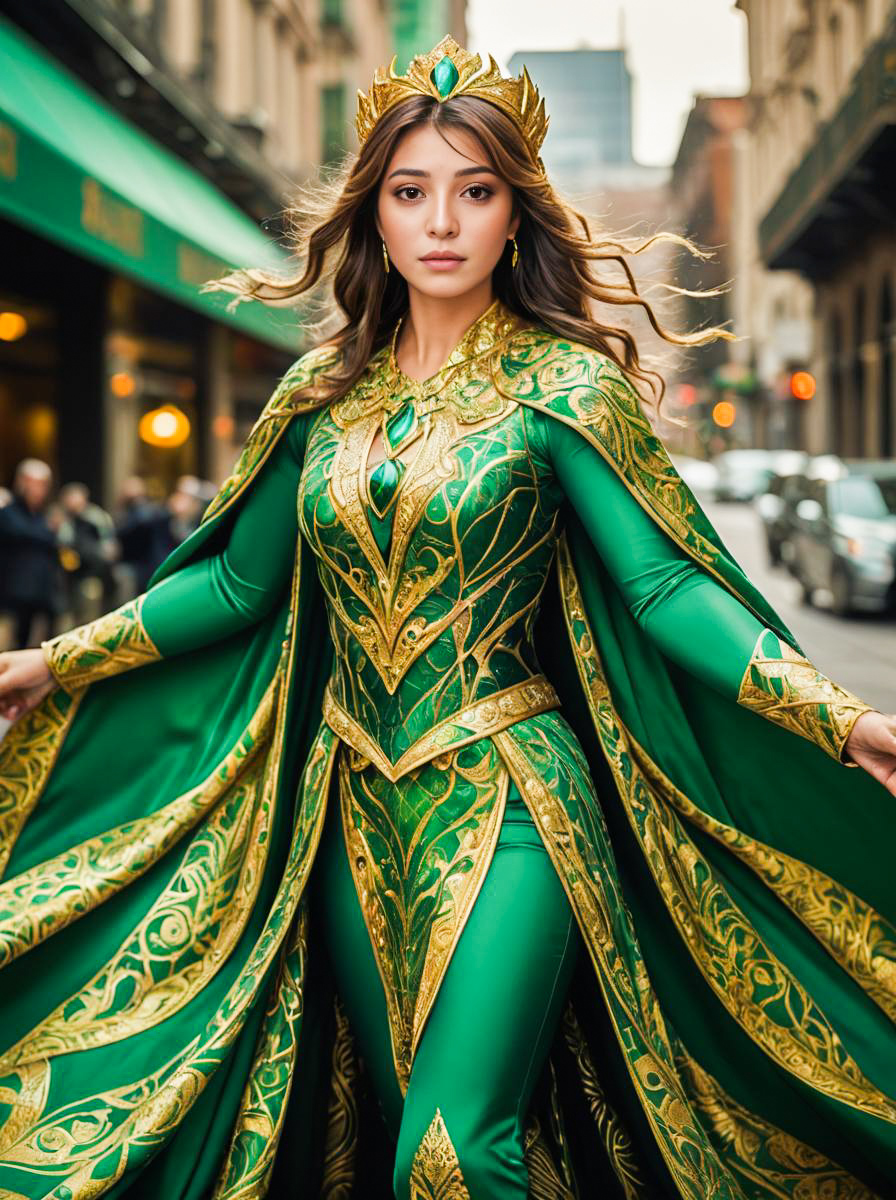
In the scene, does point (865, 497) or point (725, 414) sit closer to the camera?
point (865, 497)

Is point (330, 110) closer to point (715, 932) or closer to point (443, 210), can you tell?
point (443, 210)

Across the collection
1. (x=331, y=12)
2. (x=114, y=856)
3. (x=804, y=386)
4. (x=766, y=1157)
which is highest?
(x=331, y=12)

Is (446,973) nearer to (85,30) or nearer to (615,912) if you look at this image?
(615,912)

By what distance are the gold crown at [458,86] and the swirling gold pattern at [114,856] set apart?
1.09 m

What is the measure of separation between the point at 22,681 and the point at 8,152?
280 inches

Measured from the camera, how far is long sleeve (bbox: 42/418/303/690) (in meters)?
3.04

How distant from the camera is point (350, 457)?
2.82 metres

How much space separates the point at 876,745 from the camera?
2439 mm

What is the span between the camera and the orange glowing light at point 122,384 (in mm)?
17000

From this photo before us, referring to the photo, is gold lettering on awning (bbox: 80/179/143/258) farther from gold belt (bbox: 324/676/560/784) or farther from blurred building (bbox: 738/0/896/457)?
blurred building (bbox: 738/0/896/457)

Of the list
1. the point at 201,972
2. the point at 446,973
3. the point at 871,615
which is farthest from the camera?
the point at 871,615

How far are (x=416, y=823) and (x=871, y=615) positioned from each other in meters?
15.4

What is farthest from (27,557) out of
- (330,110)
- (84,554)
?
(330,110)

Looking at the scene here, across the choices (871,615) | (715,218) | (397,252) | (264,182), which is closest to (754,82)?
(715,218)
